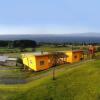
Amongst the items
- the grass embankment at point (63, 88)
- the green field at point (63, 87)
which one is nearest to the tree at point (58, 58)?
the green field at point (63, 87)

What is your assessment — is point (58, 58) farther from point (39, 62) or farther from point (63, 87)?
point (63, 87)

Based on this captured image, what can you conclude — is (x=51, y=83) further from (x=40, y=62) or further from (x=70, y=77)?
(x=40, y=62)

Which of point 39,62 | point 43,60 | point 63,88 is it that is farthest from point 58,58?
point 63,88

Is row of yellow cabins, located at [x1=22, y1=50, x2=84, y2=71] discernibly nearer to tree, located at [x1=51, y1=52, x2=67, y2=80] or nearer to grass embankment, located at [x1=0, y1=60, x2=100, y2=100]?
tree, located at [x1=51, y1=52, x2=67, y2=80]

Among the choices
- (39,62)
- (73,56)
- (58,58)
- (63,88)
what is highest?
(73,56)

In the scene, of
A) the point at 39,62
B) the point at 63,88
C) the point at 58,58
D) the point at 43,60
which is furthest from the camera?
the point at 58,58

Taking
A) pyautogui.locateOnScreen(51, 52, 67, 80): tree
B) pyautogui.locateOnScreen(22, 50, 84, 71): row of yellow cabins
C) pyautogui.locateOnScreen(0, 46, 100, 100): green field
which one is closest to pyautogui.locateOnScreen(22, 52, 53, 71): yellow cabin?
pyautogui.locateOnScreen(22, 50, 84, 71): row of yellow cabins

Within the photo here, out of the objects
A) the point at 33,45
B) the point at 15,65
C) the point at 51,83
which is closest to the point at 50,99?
the point at 51,83

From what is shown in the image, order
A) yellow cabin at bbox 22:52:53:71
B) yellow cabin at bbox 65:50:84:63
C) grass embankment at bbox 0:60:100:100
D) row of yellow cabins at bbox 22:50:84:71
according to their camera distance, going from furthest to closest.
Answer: yellow cabin at bbox 65:50:84:63 < row of yellow cabins at bbox 22:50:84:71 < yellow cabin at bbox 22:52:53:71 < grass embankment at bbox 0:60:100:100
